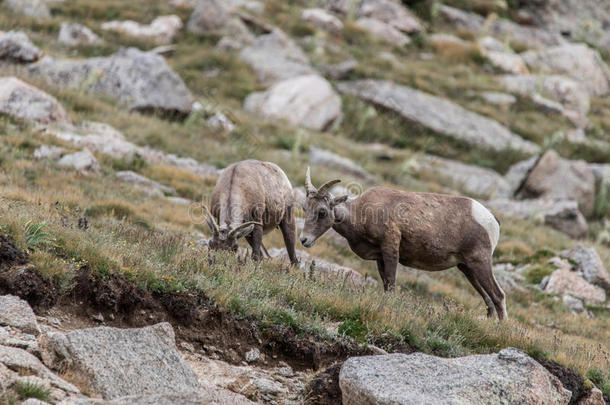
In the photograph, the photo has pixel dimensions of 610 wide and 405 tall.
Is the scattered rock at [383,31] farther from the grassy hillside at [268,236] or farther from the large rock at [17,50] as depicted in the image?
the large rock at [17,50]

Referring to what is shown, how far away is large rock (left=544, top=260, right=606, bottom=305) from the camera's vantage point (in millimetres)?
14602

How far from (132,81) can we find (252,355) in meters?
16.9

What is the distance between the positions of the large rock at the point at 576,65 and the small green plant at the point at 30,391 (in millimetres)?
34328

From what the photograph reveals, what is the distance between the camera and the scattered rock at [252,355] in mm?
7449

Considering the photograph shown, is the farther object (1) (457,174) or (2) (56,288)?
(1) (457,174)

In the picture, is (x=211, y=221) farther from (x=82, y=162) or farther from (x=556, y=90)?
(x=556, y=90)

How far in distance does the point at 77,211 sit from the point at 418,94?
66.1ft

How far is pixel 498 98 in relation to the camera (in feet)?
101

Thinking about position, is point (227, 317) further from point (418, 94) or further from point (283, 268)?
point (418, 94)

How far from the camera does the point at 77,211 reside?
11.1m

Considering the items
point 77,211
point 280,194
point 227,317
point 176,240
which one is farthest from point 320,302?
point 77,211

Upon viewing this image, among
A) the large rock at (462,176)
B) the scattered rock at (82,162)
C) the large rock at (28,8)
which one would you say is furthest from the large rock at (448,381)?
the large rock at (28,8)

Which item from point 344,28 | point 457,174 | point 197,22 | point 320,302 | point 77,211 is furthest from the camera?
point 344,28

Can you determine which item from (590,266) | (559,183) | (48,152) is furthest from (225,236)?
(559,183)
